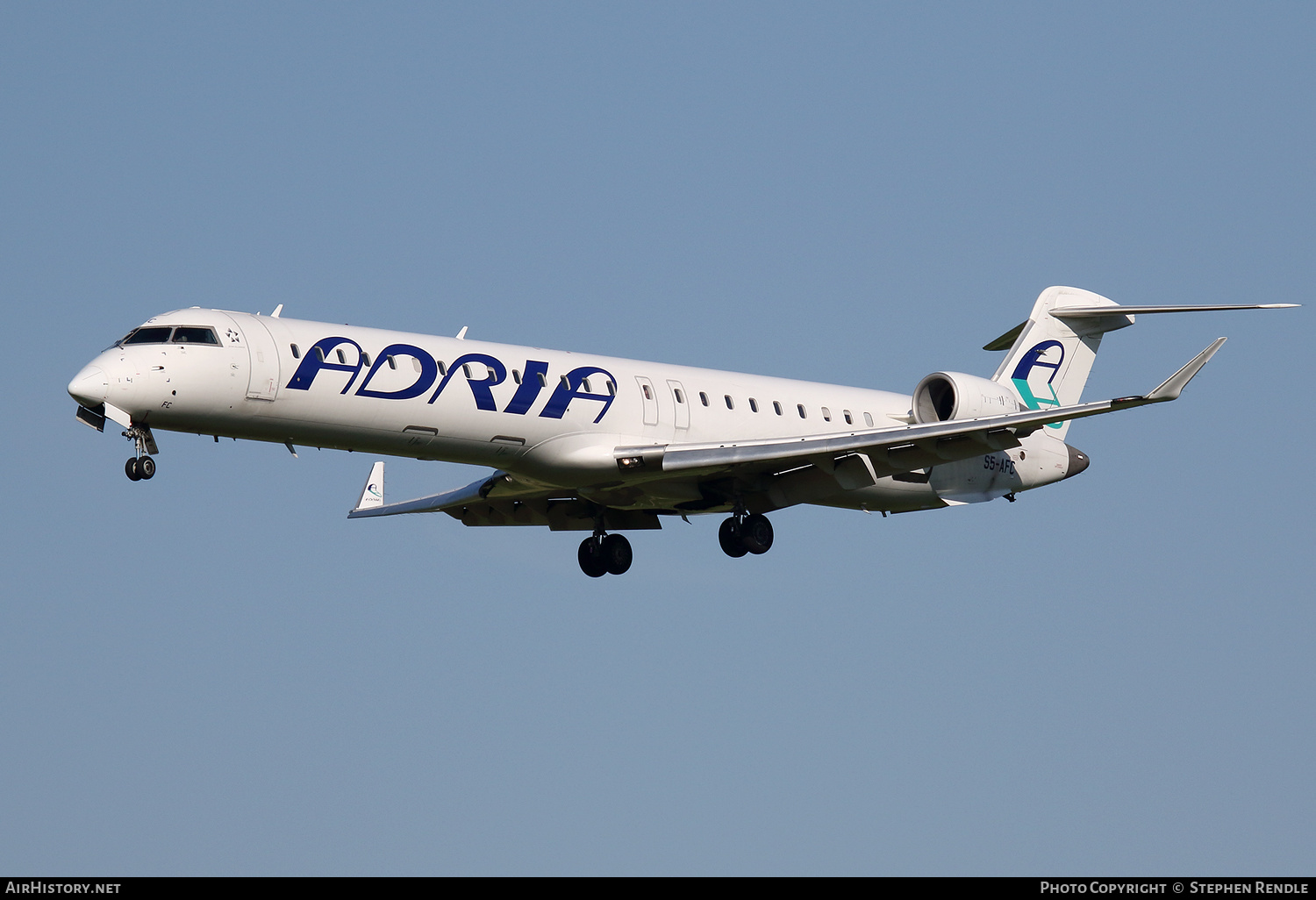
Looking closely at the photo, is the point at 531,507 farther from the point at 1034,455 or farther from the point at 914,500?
the point at 1034,455

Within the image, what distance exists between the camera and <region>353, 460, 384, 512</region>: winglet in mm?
32969

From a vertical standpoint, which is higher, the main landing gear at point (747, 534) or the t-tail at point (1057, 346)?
the t-tail at point (1057, 346)

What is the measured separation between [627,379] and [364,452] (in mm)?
4451

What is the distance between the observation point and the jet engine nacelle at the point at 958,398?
28828 millimetres

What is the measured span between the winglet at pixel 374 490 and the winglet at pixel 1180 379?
15184 mm

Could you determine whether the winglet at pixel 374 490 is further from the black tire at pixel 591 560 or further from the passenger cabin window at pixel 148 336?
the passenger cabin window at pixel 148 336

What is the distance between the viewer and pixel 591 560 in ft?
101

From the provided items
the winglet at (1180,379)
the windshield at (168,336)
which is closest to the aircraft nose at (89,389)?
the windshield at (168,336)

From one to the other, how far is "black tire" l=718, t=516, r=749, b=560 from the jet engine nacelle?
3.77 meters

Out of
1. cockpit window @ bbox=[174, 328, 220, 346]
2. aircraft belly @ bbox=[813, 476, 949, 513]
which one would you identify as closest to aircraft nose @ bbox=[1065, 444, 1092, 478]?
aircraft belly @ bbox=[813, 476, 949, 513]

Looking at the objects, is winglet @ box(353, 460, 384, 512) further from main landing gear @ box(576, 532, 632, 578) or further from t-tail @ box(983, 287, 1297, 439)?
t-tail @ box(983, 287, 1297, 439)

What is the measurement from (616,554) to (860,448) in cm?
582

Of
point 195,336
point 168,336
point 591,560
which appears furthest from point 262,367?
point 591,560
